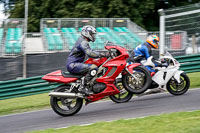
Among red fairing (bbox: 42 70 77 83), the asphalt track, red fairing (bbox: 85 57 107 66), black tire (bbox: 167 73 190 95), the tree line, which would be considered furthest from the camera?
the tree line

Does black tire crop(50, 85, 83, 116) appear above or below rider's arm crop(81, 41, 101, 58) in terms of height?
below

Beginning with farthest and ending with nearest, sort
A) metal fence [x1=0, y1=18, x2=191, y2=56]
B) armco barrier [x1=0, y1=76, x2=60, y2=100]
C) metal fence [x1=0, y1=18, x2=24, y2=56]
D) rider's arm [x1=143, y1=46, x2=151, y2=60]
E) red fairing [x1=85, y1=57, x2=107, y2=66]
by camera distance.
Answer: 1. metal fence [x1=0, y1=18, x2=24, y2=56]
2. metal fence [x1=0, y1=18, x2=191, y2=56]
3. armco barrier [x1=0, y1=76, x2=60, y2=100]
4. rider's arm [x1=143, y1=46, x2=151, y2=60]
5. red fairing [x1=85, y1=57, x2=107, y2=66]

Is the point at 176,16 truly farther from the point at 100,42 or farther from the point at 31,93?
the point at 31,93

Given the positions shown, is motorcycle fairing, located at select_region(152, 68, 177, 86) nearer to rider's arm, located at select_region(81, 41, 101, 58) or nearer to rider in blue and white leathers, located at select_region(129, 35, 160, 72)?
rider in blue and white leathers, located at select_region(129, 35, 160, 72)

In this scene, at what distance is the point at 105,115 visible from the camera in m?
7.64

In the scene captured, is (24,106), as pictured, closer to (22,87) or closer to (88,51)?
(22,87)

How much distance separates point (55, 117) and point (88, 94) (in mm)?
939

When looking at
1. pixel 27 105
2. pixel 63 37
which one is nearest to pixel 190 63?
pixel 27 105

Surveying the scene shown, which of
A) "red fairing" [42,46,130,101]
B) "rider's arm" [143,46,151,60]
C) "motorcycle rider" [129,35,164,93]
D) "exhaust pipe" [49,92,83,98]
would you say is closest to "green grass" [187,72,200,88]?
"motorcycle rider" [129,35,164,93]

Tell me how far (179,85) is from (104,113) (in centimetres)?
236

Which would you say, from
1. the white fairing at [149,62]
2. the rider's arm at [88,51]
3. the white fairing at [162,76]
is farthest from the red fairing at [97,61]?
the white fairing at [162,76]

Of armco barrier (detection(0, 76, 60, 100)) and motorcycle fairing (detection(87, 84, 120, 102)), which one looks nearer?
motorcycle fairing (detection(87, 84, 120, 102))

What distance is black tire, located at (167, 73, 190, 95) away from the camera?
9031 millimetres

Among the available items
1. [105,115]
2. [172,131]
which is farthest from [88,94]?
[172,131]
